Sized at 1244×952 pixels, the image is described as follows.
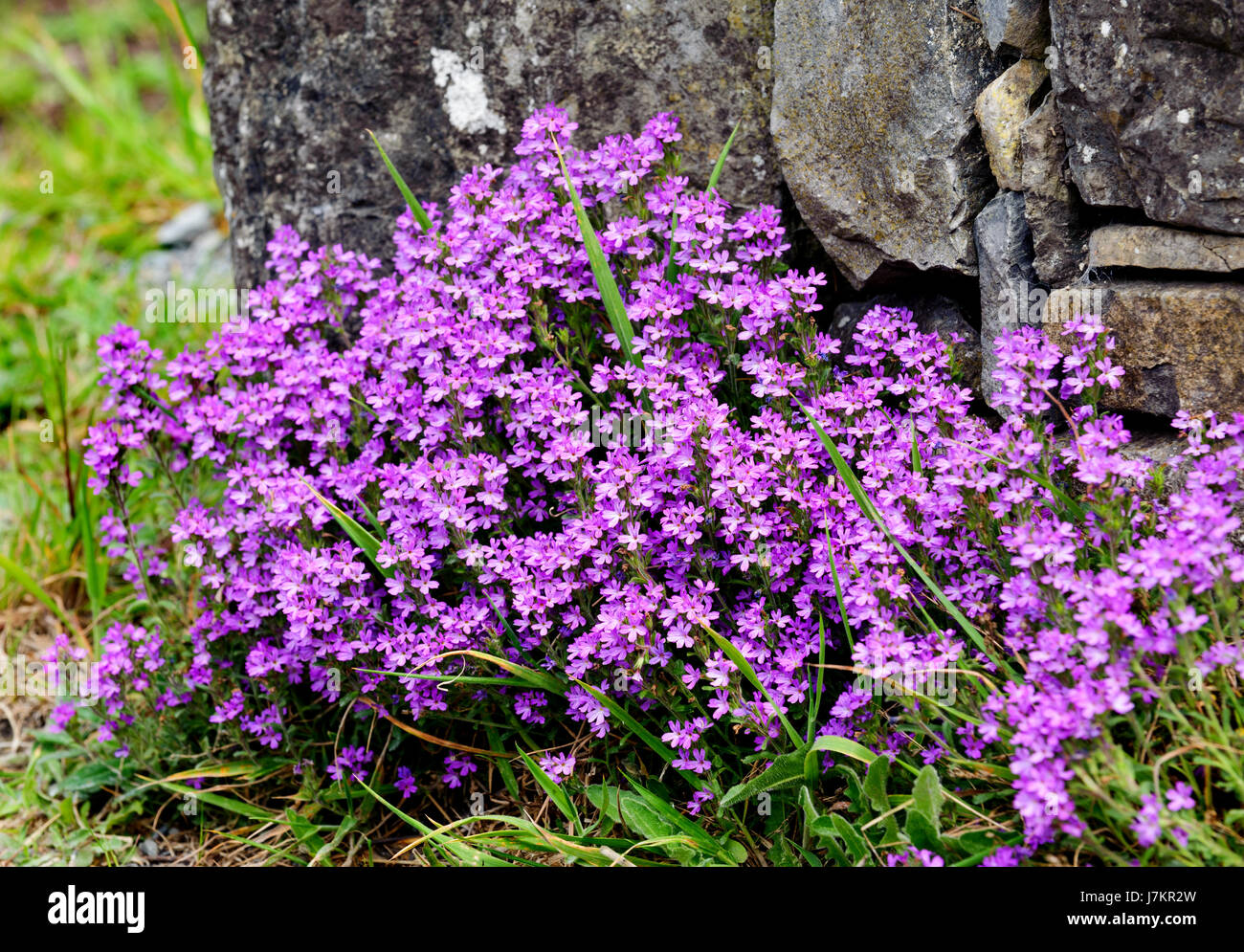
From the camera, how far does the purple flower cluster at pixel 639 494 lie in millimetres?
2494

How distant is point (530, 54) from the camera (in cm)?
381

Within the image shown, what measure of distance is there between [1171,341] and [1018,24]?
0.96 m

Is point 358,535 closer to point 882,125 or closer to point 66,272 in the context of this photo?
point 882,125

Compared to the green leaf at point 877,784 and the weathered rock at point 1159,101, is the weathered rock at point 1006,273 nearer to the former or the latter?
the weathered rock at point 1159,101

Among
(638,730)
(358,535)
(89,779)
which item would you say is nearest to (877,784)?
(638,730)

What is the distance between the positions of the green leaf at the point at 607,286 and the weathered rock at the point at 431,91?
774 mm

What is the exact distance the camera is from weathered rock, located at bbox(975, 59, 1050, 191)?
298 centimetres

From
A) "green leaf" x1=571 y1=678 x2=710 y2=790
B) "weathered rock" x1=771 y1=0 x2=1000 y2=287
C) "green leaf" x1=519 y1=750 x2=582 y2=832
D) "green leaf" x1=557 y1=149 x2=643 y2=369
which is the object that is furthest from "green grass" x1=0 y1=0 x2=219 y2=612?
"weathered rock" x1=771 y1=0 x2=1000 y2=287

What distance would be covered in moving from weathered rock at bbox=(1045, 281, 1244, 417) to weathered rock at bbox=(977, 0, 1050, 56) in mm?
694

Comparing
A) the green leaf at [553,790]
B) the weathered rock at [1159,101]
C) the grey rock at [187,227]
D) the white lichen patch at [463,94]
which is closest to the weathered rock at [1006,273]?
the weathered rock at [1159,101]

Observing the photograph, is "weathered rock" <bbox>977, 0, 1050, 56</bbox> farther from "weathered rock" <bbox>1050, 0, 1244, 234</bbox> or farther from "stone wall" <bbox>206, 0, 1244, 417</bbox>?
"weathered rock" <bbox>1050, 0, 1244, 234</bbox>

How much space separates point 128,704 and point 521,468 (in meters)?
1.49

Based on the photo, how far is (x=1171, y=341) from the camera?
111 inches
